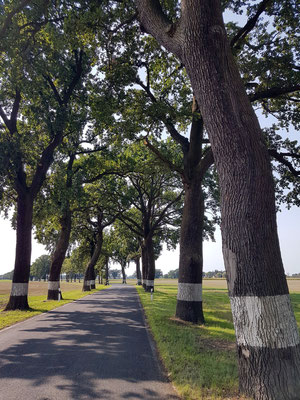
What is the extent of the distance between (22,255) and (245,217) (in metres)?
14.4

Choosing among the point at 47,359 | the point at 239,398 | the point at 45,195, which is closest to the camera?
the point at 239,398

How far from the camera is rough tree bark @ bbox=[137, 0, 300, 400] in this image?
372 centimetres

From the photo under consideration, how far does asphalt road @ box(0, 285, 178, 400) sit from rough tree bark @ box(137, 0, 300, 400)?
1553 mm

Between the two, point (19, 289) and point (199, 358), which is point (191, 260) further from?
point (19, 289)

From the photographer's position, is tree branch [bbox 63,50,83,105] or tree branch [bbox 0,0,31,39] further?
tree branch [bbox 63,50,83,105]

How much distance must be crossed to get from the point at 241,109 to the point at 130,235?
115 ft

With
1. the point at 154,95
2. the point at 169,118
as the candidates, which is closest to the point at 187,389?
the point at 169,118

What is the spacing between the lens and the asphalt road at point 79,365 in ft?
14.5

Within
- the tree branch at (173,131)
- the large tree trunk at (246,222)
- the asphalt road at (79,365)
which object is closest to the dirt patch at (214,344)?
the asphalt road at (79,365)

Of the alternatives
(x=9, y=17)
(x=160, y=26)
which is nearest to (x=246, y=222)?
(x=160, y=26)

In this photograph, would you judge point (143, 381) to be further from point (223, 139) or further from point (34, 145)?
point (34, 145)

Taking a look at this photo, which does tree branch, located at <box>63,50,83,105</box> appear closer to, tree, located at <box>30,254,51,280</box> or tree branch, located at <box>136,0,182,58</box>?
tree branch, located at <box>136,0,182,58</box>

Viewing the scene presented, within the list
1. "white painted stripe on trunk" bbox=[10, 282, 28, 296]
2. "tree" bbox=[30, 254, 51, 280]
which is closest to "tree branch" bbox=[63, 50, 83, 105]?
"white painted stripe on trunk" bbox=[10, 282, 28, 296]

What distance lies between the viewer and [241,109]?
4508 millimetres
